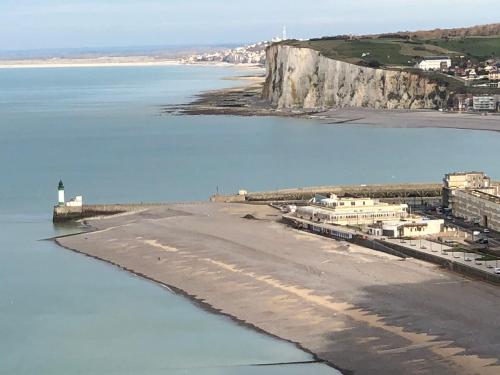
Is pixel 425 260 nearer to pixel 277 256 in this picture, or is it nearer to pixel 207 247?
pixel 277 256

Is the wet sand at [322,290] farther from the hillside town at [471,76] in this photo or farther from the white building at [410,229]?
the hillside town at [471,76]

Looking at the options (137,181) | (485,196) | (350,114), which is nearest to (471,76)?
(350,114)

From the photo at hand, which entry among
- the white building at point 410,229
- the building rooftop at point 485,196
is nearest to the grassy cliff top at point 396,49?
the building rooftop at point 485,196

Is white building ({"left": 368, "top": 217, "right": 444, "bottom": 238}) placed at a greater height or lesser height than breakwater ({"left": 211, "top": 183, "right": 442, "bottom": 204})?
greater

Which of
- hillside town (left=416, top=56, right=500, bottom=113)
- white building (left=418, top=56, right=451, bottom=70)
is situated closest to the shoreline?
hillside town (left=416, top=56, right=500, bottom=113)

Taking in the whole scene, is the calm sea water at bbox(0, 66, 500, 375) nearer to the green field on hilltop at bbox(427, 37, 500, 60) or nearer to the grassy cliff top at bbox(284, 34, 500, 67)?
the grassy cliff top at bbox(284, 34, 500, 67)
